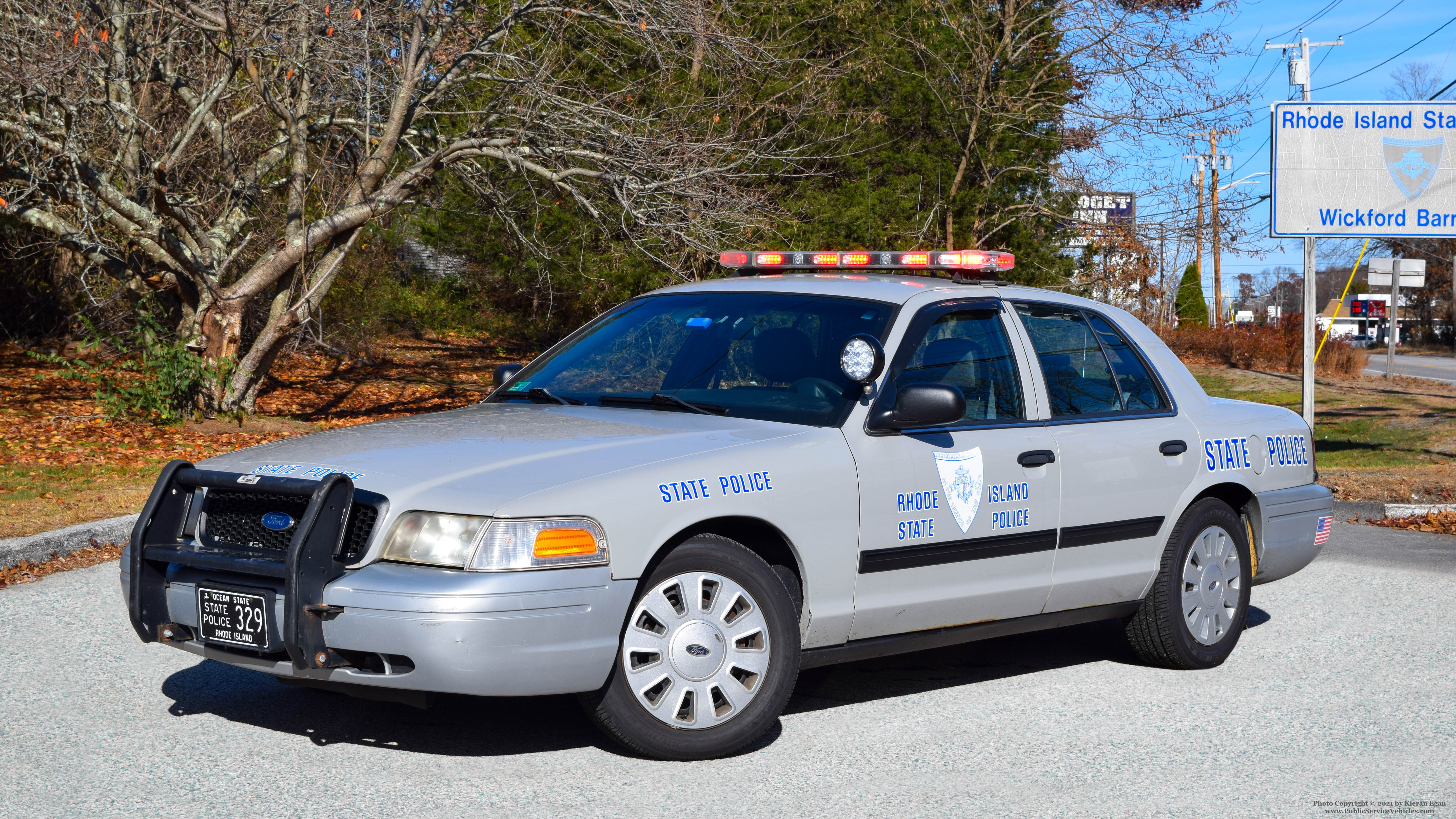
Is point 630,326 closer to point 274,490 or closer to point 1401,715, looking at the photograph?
point 274,490

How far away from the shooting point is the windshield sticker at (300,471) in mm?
4355

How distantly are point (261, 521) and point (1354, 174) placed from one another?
40.0ft

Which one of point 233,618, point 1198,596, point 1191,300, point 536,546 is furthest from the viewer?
point 1191,300

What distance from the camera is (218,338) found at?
14.9 meters

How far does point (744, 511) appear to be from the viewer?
4.56 meters

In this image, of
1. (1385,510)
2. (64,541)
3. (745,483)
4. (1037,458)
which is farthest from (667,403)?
(1385,510)

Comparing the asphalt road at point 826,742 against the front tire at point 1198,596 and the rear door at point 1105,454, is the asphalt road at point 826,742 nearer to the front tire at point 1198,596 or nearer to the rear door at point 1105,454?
the front tire at point 1198,596

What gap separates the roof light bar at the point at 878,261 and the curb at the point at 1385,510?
6047mm

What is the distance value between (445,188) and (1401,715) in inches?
667

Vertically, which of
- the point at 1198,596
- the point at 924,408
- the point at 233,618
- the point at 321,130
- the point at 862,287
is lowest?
the point at 1198,596

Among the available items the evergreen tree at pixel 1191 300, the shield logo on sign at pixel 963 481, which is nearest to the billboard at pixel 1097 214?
the shield logo on sign at pixel 963 481

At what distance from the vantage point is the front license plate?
425cm

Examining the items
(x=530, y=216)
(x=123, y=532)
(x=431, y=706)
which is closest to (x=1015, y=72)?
(x=530, y=216)

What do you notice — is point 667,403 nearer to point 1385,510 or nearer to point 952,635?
point 952,635
